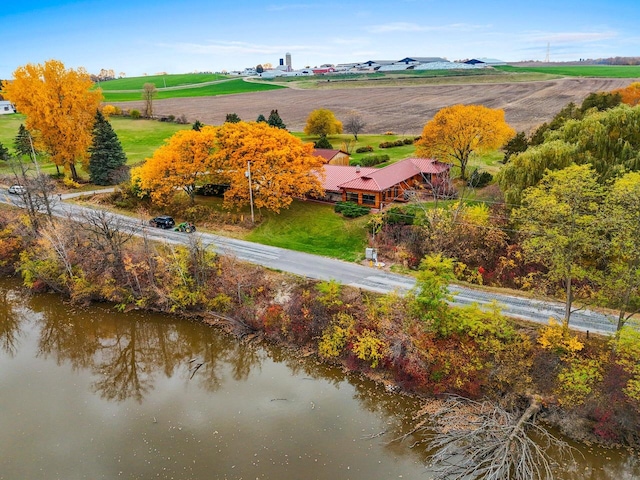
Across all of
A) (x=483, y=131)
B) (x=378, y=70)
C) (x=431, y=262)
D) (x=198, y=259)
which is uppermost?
(x=378, y=70)

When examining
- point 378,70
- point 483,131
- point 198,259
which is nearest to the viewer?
point 198,259

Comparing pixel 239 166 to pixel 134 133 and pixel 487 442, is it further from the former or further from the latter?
pixel 134 133

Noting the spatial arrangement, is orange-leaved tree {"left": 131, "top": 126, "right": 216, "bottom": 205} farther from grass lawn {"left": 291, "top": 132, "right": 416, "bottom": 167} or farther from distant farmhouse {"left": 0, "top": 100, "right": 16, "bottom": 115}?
distant farmhouse {"left": 0, "top": 100, "right": 16, "bottom": 115}

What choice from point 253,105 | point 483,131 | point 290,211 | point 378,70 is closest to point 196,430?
point 290,211

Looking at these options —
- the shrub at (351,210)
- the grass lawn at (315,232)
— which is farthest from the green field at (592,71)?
the grass lawn at (315,232)

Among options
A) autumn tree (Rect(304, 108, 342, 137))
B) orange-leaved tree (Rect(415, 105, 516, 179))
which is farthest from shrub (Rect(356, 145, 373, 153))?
orange-leaved tree (Rect(415, 105, 516, 179))

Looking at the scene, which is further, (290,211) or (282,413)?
(290,211)

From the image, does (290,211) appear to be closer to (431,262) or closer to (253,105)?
(431,262)
